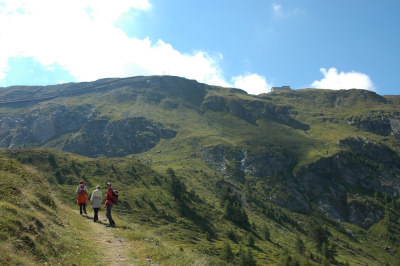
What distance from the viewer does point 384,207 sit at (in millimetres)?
189750

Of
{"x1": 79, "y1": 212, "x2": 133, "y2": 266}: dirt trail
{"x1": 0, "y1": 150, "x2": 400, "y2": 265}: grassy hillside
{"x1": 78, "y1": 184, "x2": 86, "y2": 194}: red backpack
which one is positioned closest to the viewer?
{"x1": 79, "y1": 212, "x2": 133, "y2": 266}: dirt trail

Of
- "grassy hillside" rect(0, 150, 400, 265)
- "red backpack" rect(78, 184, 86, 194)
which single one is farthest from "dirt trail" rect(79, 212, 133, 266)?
"grassy hillside" rect(0, 150, 400, 265)

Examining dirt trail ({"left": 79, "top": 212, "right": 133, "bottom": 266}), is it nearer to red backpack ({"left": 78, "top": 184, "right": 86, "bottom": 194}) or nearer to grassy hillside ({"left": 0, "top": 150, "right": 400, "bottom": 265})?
red backpack ({"left": 78, "top": 184, "right": 86, "bottom": 194})

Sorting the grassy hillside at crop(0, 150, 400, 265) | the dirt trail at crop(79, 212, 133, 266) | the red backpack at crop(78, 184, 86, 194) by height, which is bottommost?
the grassy hillside at crop(0, 150, 400, 265)

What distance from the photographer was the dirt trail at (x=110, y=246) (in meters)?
16.4

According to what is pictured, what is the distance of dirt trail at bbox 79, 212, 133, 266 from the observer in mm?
16356

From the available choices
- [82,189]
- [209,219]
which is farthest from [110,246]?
[209,219]

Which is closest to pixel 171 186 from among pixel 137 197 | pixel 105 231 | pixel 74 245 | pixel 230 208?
pixel 137 197

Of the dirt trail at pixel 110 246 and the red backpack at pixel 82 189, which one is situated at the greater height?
the red backpack at pixel 82 189

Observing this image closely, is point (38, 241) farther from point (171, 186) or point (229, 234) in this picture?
point (171, 186)

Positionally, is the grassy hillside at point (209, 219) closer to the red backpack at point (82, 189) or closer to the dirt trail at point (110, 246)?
the red backpack at point (82, 189)

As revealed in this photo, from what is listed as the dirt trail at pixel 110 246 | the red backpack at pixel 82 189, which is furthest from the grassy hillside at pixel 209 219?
the dirt trail at pixel 110 246

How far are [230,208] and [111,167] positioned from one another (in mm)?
63441

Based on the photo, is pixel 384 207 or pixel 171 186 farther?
pixel 384 207
